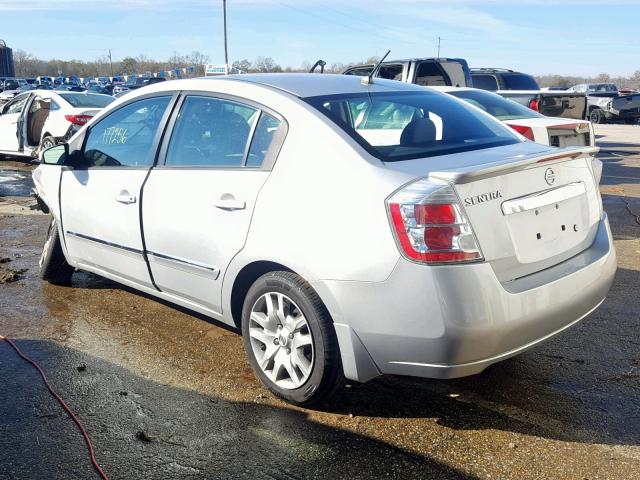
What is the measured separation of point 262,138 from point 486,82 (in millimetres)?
13529

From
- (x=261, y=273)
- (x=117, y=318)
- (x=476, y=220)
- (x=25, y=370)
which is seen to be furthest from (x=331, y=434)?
(x=117, y=318)

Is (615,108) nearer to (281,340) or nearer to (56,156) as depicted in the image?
(56,156)

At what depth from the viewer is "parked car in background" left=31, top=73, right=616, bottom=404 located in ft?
9.64

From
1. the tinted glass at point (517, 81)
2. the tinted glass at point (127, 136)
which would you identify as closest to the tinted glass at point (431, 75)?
the tinted glass at point (517, 81)

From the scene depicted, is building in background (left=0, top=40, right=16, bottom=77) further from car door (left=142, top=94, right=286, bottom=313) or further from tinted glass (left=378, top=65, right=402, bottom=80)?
car door (left=142, top=94, right=286, bottom=313)

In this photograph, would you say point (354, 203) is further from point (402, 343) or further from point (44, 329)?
→ point (44, 329)

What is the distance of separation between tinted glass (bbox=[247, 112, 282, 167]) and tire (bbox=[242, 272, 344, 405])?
647mm

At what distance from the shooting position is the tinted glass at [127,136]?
4395mm

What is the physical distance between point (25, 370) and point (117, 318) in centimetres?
98

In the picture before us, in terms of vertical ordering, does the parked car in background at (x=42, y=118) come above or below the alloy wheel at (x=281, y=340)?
above

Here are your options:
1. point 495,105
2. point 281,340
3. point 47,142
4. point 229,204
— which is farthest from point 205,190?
point 47,142

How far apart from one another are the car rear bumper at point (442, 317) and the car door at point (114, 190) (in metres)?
1.74

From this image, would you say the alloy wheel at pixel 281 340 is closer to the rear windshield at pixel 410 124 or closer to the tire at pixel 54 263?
the rear windshield at pixel 410 124

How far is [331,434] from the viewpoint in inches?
127
